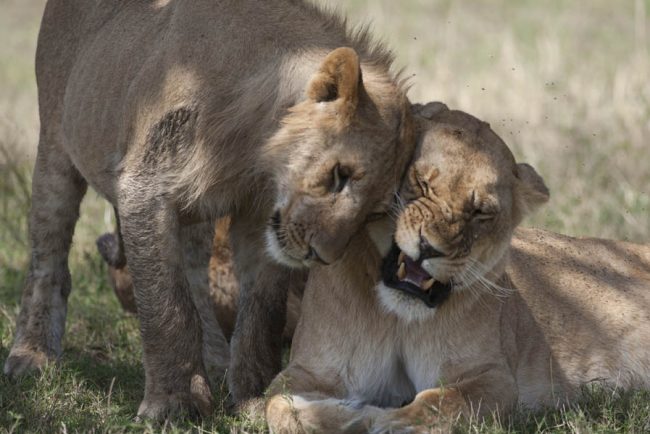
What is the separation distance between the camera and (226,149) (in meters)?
4.50

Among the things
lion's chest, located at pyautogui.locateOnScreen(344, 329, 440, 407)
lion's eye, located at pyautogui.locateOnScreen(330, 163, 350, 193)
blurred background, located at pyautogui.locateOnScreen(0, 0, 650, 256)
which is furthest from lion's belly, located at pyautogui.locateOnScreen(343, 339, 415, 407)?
blurred background, located at pyautogui.locateOnScreen(0, 0, 650, 256)

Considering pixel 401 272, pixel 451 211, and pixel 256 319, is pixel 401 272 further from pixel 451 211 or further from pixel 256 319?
pixel 256 319

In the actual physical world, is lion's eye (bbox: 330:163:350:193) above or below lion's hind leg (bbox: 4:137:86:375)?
above

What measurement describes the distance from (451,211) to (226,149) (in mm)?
921

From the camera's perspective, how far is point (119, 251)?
602 centimetres

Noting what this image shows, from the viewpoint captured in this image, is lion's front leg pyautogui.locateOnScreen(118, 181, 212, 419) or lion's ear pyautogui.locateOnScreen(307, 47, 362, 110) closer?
lion's ear pyautogui.locateOnScreen(307, 47, 362, 110)

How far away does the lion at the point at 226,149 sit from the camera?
411cm

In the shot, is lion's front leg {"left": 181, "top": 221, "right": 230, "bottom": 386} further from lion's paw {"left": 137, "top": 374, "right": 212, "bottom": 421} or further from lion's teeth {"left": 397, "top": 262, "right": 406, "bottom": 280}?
lion's teeth {"left": 397, "top": 262, "right": 406, "bottom": 280}

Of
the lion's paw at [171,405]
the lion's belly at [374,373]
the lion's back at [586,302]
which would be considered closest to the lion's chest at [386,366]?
the lion's belly at [374,373]

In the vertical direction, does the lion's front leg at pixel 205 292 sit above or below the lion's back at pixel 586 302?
below

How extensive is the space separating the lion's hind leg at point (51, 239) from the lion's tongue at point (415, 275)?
203 centimetres

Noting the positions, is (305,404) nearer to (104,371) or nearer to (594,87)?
(104,371)

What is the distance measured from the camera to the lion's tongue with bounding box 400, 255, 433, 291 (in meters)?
4.12

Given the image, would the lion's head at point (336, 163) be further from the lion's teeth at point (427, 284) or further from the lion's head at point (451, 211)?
the lion's teeth at point (427, 284)
